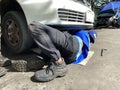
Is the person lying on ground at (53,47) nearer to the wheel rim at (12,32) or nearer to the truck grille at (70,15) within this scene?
the truck grille at (70,15)

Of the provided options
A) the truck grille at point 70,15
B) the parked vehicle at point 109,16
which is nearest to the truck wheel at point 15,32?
the truck grille at point 70,15

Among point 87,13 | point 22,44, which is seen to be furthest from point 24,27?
point 87,13

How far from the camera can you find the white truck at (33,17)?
3.68 m

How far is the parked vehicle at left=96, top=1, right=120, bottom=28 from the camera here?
1173 centimetres

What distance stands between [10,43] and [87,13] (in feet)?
5.54

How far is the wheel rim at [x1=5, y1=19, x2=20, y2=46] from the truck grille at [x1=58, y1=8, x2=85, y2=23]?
0.89 metres

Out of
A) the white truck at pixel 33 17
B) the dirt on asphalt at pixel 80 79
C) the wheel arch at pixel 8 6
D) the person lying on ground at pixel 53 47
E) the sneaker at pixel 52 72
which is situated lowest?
the dirt on asphalt at pixel 80 79

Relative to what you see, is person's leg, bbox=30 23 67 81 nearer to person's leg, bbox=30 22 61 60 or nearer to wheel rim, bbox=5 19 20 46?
person's leg, bbox=30 22 61 60

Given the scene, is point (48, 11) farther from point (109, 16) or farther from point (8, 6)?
point (109, 16)

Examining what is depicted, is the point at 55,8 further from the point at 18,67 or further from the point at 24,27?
the point at 18,67

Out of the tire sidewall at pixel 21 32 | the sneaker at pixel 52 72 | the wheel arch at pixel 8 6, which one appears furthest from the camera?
the wheel arch at pixel 8 6

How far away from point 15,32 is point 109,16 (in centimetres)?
886

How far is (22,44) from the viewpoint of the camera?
153 inches

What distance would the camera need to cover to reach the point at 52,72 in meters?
3.17
